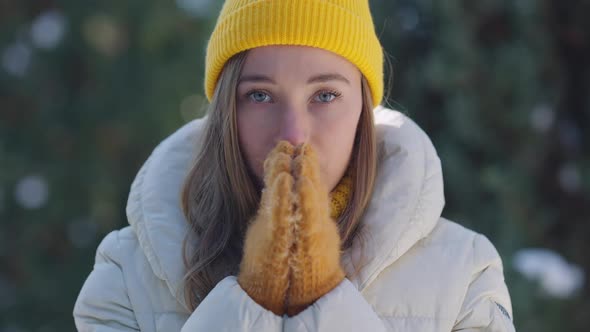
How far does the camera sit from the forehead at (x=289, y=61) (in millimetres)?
1451

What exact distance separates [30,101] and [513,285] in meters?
2.97

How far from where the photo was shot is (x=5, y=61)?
4.49 meters

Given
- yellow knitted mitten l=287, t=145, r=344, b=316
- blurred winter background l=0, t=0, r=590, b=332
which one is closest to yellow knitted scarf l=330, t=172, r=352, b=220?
yellow knitted mitten l=287, t=145, r=344, b=316

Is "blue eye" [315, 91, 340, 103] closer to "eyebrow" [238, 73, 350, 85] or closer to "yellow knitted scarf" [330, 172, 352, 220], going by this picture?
"eyebrow" [238, 73, 350, 85]

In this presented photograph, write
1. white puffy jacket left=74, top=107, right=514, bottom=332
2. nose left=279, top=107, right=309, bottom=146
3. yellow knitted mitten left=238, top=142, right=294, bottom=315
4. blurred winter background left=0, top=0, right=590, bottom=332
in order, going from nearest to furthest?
1. yellow knitted mitten left=238, top=142, right=294, bottom=315
2. nose left=279, top=107, right=309, bottom=146
3. white puffy jacket left=74, top=107, right=514, bottom=332
4. blurred winter background left=0, top=0, right=590, bottom=332

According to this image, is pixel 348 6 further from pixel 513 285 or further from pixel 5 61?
pixel 5 61

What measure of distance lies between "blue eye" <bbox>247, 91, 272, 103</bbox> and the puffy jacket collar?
31 cm

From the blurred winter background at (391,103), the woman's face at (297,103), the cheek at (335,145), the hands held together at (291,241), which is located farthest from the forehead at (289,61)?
the blurred winter background at (391,103)

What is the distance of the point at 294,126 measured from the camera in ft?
4.61

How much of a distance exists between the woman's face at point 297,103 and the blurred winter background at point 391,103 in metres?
1.96

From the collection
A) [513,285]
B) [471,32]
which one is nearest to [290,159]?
[513,285]

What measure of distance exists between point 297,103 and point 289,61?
9 cm

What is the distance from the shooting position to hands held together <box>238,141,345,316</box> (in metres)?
1.18

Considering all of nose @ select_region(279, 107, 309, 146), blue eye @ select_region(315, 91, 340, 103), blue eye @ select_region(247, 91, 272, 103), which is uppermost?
A: blue eye @ select_region(247, 91, 272, 103)
